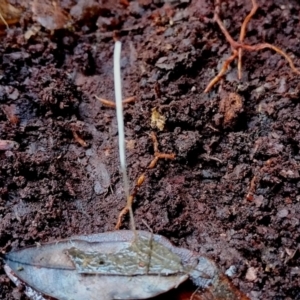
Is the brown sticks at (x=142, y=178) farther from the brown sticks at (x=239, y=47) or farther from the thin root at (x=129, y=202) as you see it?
the brown sticks at (x=239, y=47)

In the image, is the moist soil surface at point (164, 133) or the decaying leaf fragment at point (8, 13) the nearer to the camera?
the moist soil surface at point (164, 133)

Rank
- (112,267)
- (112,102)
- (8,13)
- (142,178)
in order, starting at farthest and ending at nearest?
1. (8,13)
2. (112,102)
3. (142,178)
4. (112,267)

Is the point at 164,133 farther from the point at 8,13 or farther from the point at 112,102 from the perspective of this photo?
the point at 8,13

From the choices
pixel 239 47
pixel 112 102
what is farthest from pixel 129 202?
pixel 239 47

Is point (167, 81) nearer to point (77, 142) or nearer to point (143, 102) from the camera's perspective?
point (143, 102)

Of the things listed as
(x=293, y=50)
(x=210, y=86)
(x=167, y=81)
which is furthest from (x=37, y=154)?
(x=293, y=50)

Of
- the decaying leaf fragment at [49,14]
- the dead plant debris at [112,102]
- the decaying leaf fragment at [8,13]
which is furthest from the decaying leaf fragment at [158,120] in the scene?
the decaying leaf fragment at [8,13]
